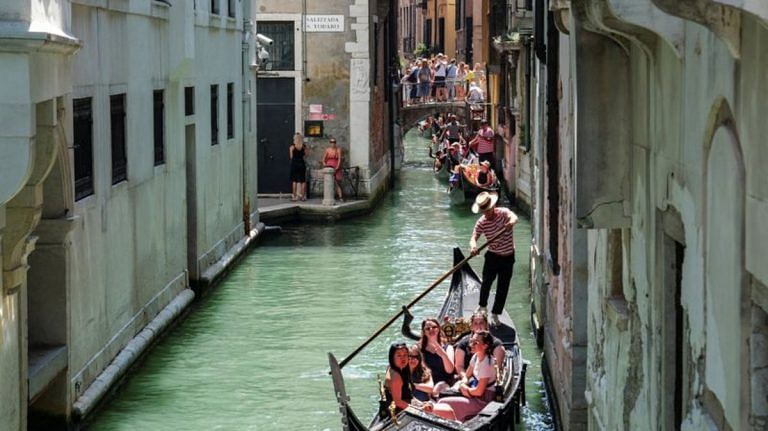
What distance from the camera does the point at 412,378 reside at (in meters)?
9.48

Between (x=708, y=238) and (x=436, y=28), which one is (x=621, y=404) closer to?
(x=708, y=238)

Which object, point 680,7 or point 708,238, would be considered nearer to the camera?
point 680,7

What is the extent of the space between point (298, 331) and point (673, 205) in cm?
869

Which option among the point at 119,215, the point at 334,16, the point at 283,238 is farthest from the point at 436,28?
the point at 119,215

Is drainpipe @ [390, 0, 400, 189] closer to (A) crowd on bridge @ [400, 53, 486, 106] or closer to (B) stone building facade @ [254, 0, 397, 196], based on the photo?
(A) crowd on bridge @ [400, 53, 486, 106]

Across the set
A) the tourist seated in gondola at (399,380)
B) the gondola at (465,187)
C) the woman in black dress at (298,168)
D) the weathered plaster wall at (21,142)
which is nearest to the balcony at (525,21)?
the woman in black dress at (298,168)

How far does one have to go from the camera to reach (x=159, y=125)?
13.6 meters

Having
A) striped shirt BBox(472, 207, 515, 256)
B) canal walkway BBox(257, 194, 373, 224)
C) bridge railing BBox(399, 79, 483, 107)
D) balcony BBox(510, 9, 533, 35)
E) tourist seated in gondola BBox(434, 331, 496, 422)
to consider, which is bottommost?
canal walkway BBox(257, 194, 373, 224)

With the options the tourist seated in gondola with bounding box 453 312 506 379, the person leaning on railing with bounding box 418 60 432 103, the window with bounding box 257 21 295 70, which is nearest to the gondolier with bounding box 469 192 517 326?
the tourist seated in gondola with bounding box 453 312 506 379

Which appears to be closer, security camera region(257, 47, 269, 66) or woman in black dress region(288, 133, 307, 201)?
security camera region(257, 47, 269, 66)

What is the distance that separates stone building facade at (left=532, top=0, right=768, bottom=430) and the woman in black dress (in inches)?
574

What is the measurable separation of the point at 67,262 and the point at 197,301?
5698 mm

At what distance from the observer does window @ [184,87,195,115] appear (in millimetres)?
15117

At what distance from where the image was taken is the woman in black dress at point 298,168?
22.7 m
